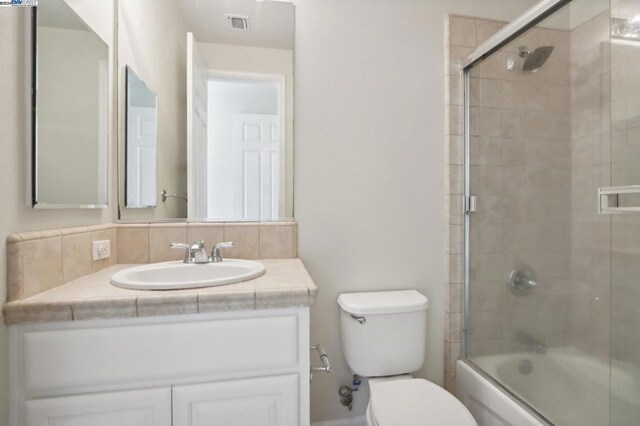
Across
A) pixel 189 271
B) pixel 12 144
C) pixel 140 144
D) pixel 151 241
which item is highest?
pixel 140 144

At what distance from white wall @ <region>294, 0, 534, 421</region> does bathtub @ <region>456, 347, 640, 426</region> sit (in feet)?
0.89

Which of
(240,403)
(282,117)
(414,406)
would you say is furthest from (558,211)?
(240,403)

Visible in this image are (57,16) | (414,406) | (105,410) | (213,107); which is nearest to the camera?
(105,410)

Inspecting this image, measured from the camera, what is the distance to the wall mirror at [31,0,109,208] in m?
0.91

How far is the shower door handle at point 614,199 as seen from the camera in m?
1.13

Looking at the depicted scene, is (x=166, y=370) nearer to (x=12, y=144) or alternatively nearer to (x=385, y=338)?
(x=12, y=144)

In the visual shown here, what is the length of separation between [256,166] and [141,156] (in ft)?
1.75

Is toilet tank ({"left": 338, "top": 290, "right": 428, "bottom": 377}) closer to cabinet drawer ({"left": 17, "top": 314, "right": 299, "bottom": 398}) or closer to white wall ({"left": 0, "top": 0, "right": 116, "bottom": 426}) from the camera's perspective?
cabinet drawer ({"left": 17, "top": 314, "right": 299, "bottom": 398})

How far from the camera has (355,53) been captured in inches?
61.1

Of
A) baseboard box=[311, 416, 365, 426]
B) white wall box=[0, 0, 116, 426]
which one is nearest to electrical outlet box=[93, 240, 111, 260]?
white wall box=[0, 0, 116, 426]

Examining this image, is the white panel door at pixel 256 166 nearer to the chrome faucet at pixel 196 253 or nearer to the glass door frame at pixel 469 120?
the chrome faucet at pixel 196 253

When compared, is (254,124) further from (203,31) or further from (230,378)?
(230,378)

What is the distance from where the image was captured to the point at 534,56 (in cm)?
147

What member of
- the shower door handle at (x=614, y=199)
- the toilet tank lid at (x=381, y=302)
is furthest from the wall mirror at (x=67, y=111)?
the shower door handle at (x=614, y=199)
